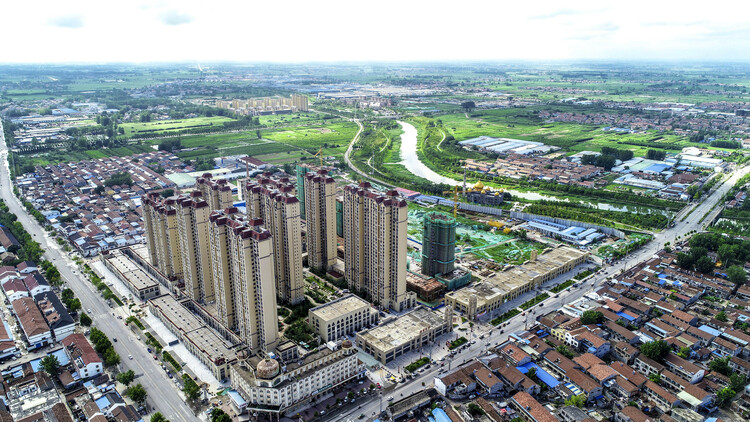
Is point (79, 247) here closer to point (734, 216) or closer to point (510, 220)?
point (510, 220)

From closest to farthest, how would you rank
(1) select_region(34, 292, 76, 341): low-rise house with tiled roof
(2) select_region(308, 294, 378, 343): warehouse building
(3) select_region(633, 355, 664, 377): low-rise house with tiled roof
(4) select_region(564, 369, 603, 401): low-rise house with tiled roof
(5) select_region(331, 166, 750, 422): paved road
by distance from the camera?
(5) select_region(331, 166, 750, 422): paved road
(4) select_region(564, 369, 603, 401): low-rise house with tiled roof
(3) select_region(633, 355, 664, 377): low-rise house with tiled roof
(1) select_region(34, 292, 76, 341): low-rise house with tiled roof
(2) select_region(308, 294, 378, 343): warehouse building

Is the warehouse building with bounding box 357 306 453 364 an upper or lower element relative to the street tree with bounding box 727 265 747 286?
lower

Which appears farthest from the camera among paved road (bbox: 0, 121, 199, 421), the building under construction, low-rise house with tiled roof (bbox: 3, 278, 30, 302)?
the building under construction

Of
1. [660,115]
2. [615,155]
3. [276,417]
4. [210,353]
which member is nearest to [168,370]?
[210,353]

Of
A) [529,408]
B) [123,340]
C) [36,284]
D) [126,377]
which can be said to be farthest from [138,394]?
[529,408]

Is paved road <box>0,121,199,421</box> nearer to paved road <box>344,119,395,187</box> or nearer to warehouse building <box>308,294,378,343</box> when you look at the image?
warehouse building <box>308,294,378,343</box>

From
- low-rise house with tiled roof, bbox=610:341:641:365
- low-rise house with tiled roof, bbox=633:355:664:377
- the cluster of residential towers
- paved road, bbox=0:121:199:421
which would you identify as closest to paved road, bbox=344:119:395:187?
the cluster of residential towers

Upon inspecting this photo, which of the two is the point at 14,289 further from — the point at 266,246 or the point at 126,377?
the point at 266,246
